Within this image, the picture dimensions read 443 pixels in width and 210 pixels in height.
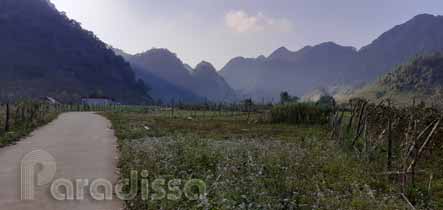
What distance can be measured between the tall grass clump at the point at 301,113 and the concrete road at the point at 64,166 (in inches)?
754

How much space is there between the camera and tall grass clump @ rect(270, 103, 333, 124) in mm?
32469

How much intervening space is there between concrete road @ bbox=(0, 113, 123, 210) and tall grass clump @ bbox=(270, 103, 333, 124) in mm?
19156

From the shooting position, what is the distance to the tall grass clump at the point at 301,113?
107 ft

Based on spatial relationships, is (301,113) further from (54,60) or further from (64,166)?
(54,60)

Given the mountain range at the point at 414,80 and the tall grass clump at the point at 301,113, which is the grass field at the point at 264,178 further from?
the mountain range at the point at 414,80

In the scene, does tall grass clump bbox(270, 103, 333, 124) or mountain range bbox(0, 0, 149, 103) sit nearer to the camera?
tall grass clump bbox(270, 103, 333, 124)

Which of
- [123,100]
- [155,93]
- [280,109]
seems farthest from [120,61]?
[280,109]

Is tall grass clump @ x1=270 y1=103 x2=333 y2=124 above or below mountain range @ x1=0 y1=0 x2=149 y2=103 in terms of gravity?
below

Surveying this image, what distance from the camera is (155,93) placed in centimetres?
15575

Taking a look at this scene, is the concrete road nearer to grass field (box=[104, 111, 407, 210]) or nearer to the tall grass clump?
grass field (box=[104, 111, 407, 210])

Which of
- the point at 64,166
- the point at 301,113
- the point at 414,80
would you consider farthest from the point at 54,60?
the point at 64,166

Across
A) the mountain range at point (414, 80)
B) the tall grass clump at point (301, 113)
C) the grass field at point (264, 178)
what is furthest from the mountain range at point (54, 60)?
the grass field at point (264, 178)

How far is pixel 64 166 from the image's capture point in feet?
31.7

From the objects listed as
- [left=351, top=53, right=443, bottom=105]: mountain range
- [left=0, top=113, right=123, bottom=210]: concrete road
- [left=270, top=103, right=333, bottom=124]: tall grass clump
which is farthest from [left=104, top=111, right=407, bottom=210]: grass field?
[left=351, top=53, right=443, bottom=105]: mountain range
